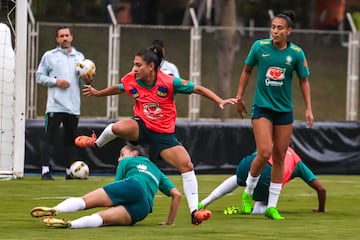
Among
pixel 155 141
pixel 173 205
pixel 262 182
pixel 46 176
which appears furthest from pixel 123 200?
pixel 46 176

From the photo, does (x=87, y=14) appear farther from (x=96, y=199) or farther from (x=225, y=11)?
(x=96, y=199)

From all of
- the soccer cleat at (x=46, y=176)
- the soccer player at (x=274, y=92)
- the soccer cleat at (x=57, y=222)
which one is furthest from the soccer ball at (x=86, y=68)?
the soccer cleat at (x=57, y=222)

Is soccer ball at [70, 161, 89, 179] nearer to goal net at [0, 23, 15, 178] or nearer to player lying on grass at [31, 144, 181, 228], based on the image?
goal net at [0, 23, 15, 178]

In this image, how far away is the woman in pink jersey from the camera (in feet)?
41.2

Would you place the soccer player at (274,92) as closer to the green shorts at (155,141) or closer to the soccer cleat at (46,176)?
the green shorts at (155,141)

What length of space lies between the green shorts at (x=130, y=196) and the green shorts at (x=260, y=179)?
2.29 meters

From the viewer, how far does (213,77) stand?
2731cm

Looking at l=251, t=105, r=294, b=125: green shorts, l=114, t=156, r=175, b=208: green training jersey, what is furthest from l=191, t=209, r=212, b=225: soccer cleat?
l=251, t=105, r=294, b=125: green shorts

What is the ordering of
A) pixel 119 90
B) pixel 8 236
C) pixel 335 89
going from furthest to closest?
pixel 335 89
pixel 119 90
pixel 8 236

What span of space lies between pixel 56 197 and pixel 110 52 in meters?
8.60

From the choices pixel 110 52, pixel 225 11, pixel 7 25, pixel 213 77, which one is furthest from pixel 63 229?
pixel 225 11

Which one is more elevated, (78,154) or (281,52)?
(281,52)

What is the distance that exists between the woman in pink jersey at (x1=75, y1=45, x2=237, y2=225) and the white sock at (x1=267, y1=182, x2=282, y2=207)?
1.24 m

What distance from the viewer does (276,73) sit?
13352mm
